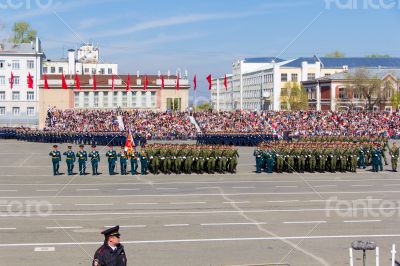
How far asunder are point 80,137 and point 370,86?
4215 cm

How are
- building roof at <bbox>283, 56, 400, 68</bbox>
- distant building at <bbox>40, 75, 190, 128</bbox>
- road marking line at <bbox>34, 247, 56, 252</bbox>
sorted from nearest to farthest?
road marking line at <bbox>34, 247, 56, 252</bbox> → distant building at <bbox>40, 75, 190, 128</bbox> → building roof at <bbox>283, 56, 400, 68</bbox>

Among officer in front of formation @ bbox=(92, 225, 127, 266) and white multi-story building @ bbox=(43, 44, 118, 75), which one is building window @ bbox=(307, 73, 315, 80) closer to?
white multi-story building @ bbox=(43, 44, 118, 75)

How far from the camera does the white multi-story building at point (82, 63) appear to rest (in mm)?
101500

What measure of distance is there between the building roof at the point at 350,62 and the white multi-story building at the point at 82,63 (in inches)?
1170

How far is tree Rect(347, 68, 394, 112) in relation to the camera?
7850 centimetres

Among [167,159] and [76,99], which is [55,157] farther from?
[76,99]

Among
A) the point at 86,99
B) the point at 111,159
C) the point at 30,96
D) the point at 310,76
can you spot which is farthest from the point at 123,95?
the point at 111,159

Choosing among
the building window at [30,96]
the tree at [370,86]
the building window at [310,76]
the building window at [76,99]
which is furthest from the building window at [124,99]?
the building window at [310,76]

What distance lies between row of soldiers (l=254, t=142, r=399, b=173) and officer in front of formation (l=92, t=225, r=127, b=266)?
20508 mm

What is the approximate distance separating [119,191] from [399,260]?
38.6 ft

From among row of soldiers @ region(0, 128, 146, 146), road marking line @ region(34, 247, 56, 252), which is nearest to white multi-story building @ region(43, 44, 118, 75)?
row of soldiers @ region(0, 128, 146, 146)

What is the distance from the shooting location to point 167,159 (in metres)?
27.3

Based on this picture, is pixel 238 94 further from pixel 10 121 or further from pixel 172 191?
pixel 172 191

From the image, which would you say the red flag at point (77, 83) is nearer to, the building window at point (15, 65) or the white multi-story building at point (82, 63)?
the building window at point (15, 65)
